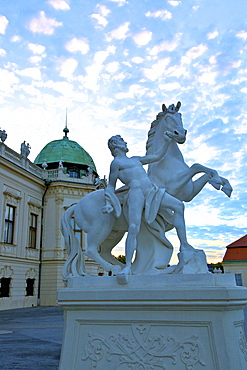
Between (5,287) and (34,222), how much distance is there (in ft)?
14.7

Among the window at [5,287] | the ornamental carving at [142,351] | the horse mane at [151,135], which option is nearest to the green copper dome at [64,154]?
the window at [5,287]

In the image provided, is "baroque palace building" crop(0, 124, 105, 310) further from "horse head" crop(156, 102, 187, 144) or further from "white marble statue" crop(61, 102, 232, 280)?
"horse head" crop(156, 102, 187, 144)

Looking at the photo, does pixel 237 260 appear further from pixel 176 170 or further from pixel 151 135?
pixel 176 170

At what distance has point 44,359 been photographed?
16.8 ft

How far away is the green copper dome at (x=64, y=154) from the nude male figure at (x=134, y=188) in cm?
2104

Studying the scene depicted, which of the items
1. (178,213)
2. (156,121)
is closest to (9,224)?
(156,121)

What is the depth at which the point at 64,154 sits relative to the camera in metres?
25.6

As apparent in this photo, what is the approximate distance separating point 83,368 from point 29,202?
727 inches

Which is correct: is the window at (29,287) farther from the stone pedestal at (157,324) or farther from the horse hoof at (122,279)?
the horse hoof at (122,279)

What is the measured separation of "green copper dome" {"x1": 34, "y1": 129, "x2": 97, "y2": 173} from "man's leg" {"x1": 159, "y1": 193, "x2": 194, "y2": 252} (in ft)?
70.6

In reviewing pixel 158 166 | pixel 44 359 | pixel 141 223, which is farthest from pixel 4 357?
pixel 158 166

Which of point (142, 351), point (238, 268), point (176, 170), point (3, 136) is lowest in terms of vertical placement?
point (142, 351)

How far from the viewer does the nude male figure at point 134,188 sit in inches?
154

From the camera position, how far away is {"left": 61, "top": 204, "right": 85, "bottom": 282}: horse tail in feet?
13.9
